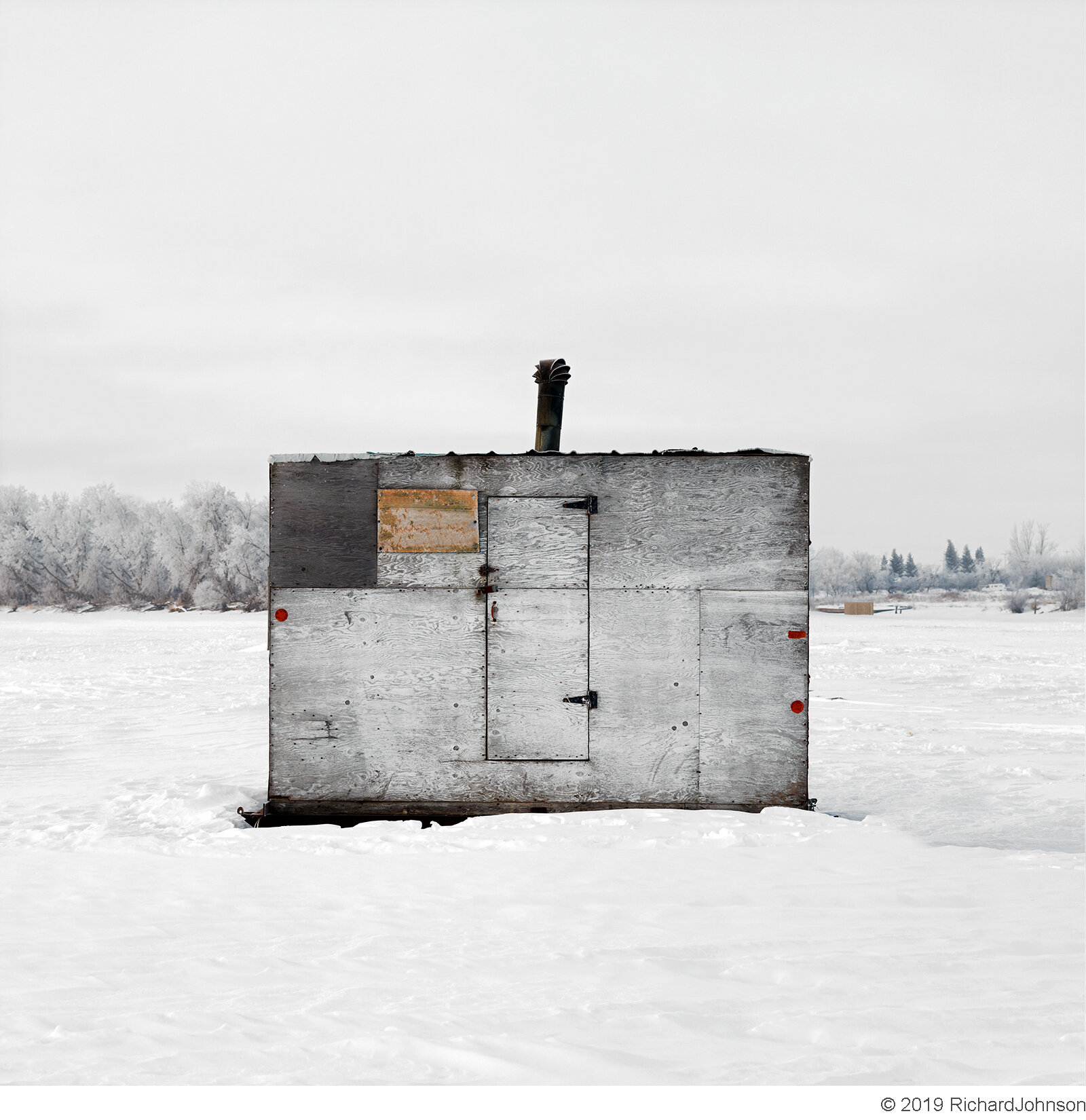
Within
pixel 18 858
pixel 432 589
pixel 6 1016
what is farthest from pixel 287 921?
pixel 432 589

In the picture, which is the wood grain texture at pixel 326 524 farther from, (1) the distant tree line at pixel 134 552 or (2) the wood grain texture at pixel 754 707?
(1) the distant tree line at pixel 134 552

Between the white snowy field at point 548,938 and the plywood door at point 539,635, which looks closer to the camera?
the white snowy field at point 548,938

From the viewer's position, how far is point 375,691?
302 inches

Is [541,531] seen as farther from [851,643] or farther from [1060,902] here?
[851,643]

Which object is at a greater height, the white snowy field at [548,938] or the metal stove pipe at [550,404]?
the metal stove pipe at [550,404]

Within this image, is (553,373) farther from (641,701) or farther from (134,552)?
(134,552)

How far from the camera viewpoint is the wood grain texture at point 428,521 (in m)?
7.66

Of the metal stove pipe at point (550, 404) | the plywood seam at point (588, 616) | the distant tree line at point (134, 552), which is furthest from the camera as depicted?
the distant tree line at point (134, 552)

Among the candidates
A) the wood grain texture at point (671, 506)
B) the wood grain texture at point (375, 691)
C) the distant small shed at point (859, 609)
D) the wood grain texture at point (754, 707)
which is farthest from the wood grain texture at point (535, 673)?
the distant small shed at point (859, 609)

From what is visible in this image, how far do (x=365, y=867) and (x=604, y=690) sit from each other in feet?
7.64

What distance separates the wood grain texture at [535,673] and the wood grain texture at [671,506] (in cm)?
43

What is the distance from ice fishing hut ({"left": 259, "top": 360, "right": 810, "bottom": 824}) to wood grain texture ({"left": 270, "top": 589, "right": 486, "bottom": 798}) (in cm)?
2

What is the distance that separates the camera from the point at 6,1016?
3.93m

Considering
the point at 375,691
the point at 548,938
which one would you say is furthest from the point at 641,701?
the point at 548,938
